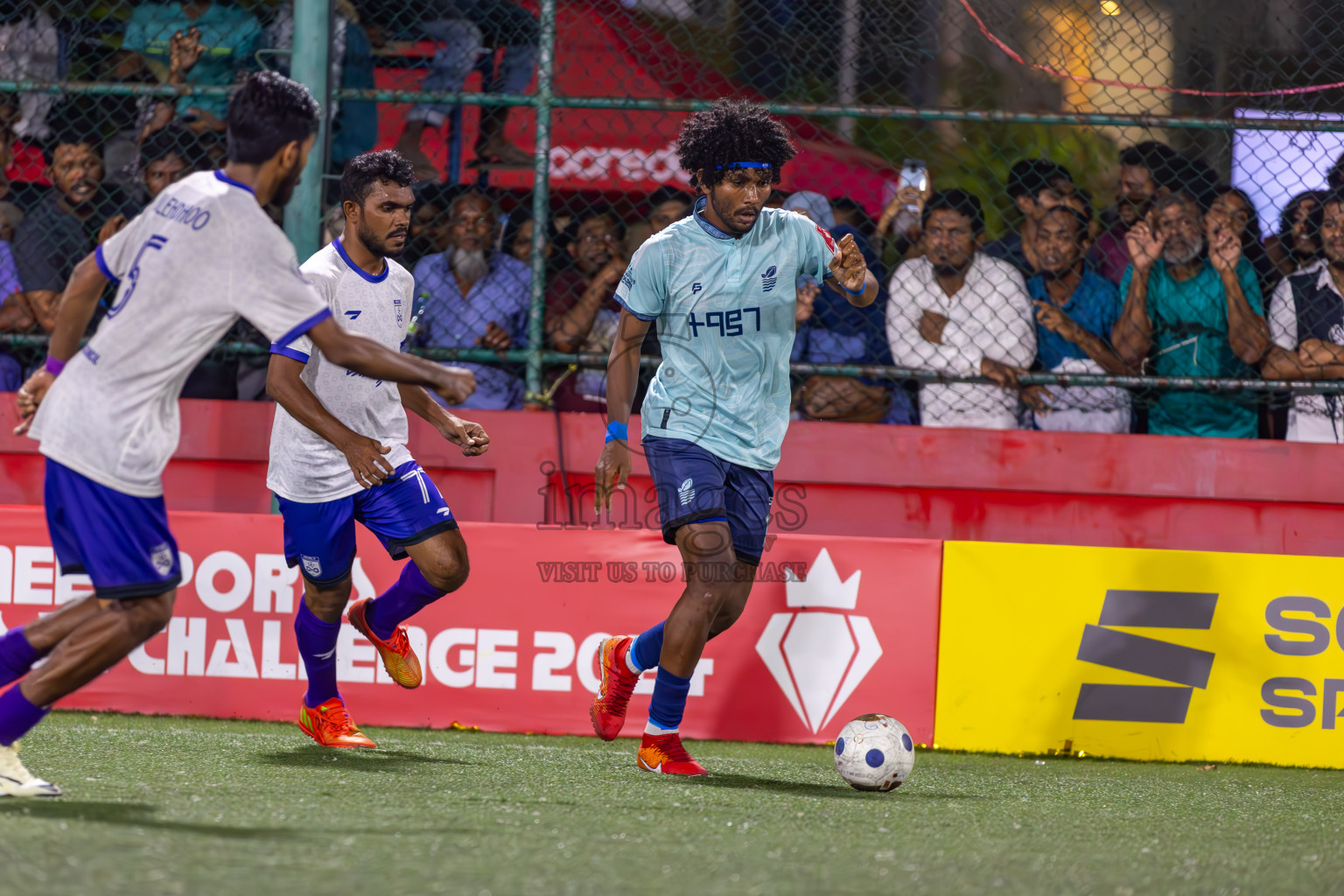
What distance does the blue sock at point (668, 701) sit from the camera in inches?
180

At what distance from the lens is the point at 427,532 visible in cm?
509

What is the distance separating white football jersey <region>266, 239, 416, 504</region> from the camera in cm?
503

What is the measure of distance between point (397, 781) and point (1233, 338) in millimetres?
4749

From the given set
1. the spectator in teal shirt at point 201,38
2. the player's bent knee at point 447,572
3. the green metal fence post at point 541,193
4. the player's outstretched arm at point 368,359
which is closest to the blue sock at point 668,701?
the player's bent knee at point 447,572

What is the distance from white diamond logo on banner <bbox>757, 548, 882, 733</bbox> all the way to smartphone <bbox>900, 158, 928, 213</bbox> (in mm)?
2145

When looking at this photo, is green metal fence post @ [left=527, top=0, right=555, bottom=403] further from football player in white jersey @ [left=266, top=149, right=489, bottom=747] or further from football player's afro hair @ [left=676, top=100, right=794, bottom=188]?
football player's afro hair @ [left=676, top=100, right=794, bottom=188]

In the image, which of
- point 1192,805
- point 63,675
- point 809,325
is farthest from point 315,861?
point 809,325

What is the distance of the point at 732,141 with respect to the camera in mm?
4613

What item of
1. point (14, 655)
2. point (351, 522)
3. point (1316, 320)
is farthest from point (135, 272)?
point (1316, 320)

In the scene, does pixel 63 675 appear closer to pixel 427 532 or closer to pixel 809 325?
pixel 427 532

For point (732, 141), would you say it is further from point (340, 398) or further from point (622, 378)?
point (340, 398)

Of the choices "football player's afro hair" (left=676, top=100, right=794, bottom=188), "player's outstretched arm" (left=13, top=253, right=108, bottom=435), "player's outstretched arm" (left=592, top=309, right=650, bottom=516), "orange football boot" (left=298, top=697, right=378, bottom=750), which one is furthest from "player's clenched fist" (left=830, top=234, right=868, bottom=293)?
"orange football boot" (left=298, top=697, right=378, bottom=750)

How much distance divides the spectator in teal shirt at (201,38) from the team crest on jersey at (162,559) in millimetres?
4435

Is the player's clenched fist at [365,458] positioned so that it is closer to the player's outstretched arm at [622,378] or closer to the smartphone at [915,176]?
the player's outstretched arm at [622,378]
